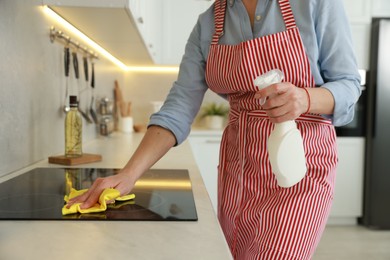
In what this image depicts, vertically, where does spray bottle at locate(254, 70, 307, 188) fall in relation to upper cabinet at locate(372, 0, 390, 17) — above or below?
below

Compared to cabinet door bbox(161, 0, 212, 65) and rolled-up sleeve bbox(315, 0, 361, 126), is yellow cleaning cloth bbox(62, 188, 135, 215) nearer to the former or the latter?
rolled-up sleeve bbox(315, 0, 361, 126)

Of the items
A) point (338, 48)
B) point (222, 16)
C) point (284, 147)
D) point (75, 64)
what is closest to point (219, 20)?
point (222, 16)

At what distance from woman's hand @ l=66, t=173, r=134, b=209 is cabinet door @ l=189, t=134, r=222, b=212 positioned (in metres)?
2.05

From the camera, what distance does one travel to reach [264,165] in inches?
37.0

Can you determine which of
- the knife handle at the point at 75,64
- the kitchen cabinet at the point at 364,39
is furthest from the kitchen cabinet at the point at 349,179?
the knife handle at the point at 75,64

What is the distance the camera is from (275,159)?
803 mm

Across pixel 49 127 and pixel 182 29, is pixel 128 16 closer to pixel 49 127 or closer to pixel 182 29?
pixel 49 127

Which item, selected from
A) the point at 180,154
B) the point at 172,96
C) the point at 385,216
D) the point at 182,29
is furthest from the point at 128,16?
the point at 385,216

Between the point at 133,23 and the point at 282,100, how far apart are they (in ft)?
2.87

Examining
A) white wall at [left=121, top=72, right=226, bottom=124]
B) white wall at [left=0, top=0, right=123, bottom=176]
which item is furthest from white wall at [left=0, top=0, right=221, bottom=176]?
white wall at [left=121, top=72, right=226, bottom=124]

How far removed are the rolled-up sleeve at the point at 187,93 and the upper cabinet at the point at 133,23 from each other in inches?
10.8

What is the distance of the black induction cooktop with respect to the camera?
0.74m

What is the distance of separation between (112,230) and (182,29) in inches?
108

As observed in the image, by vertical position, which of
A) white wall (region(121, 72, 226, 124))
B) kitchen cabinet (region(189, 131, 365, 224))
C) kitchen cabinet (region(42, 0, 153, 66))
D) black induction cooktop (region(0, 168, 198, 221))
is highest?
kitchen cabinet (region(42, 0, 153, 66))
